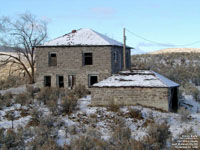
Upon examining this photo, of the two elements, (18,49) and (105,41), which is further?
(18,49)

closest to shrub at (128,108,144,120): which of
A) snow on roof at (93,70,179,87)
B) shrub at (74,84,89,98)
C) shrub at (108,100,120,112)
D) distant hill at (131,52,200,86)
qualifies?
shrub at (108,100,120,112)

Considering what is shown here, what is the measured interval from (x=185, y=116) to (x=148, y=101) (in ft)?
9.21

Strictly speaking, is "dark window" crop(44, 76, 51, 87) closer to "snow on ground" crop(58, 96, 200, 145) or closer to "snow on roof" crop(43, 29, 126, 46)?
"snow on roof" crop(43, 29, 126, 46)

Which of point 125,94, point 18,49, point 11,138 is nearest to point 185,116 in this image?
point 125,94

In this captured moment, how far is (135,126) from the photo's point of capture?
1495 cm

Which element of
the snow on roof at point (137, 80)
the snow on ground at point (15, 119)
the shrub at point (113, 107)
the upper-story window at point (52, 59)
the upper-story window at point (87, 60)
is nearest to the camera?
the snow on ground at point (15, 119)

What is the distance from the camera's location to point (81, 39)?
26.3 m

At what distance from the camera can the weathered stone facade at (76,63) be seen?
989 inches

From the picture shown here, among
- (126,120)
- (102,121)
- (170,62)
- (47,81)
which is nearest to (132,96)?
(126,120)

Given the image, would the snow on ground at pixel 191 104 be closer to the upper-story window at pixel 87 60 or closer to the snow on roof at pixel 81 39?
the snow on roof at pixel 81 39

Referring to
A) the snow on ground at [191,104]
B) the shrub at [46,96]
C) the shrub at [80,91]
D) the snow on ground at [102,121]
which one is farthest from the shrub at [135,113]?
the shrub at [80,91]

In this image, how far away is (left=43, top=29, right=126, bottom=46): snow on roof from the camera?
1007 inches

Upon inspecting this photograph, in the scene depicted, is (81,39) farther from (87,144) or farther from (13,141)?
(87,144)

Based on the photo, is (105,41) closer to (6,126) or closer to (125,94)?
(125,94)
